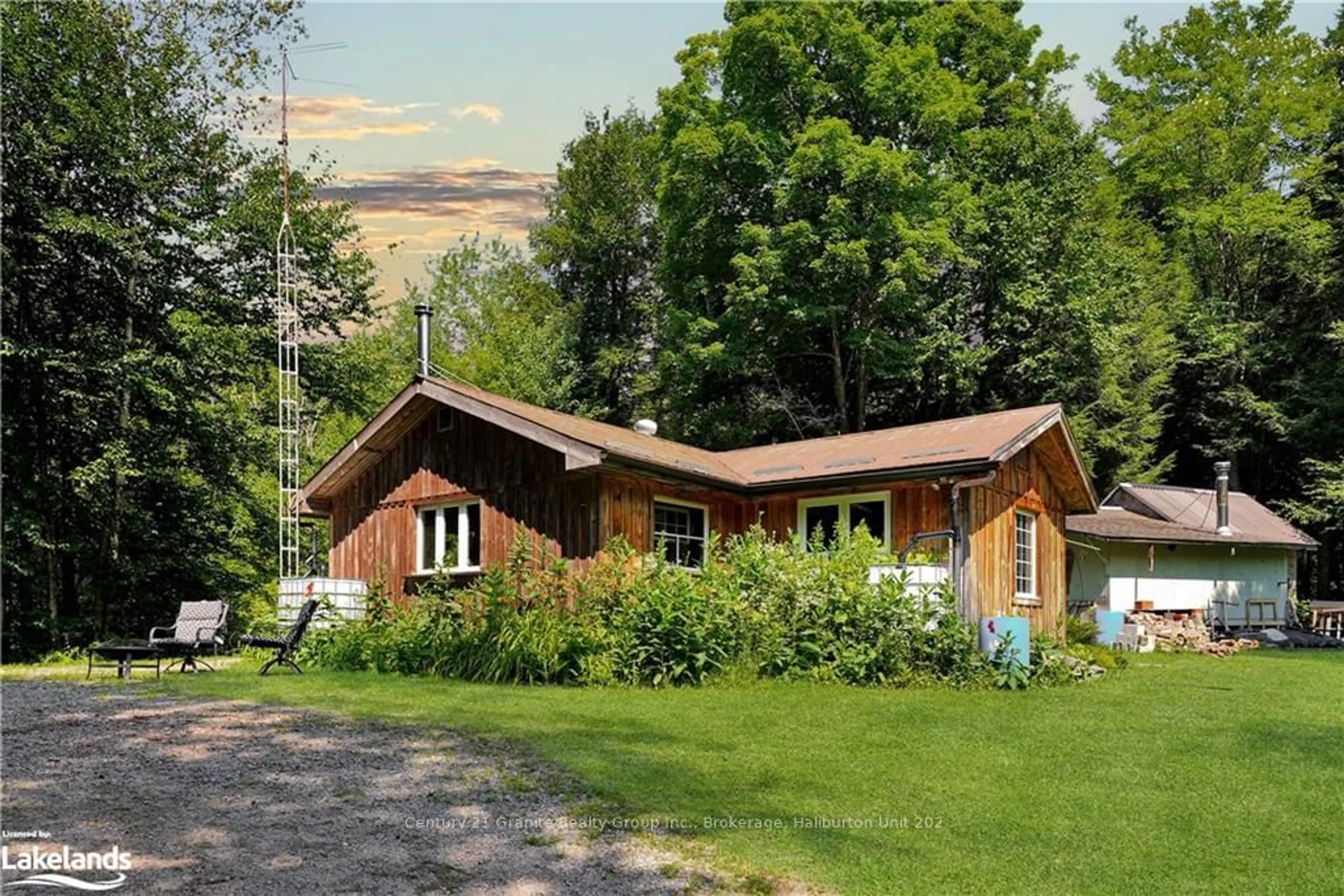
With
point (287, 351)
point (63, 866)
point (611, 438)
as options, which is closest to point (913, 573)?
point (611, 438)

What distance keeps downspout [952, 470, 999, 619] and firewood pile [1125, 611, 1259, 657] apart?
8725 millimetres

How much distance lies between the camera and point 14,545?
1817 cm

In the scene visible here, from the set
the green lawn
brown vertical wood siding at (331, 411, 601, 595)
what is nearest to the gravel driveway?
the green lawn

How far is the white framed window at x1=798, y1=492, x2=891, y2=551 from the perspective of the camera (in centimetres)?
1504

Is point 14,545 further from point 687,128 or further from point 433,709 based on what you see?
point 687,128

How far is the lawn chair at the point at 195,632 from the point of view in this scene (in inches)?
509

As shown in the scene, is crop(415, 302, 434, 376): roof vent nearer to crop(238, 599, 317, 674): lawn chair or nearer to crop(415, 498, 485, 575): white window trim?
crop(415, 498, 485, 575): white window trim

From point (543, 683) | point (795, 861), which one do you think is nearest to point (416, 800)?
point (795, 861)

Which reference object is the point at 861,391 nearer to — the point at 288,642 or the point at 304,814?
the point at 288,642

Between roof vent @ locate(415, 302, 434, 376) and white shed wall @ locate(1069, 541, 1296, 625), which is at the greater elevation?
roof vent @ locate(415, 302, 434, 376)

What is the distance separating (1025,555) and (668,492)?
21.0 feet

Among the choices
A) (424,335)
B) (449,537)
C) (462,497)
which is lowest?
(449,537)

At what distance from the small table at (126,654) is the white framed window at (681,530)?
276 inches

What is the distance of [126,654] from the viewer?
11.7m
